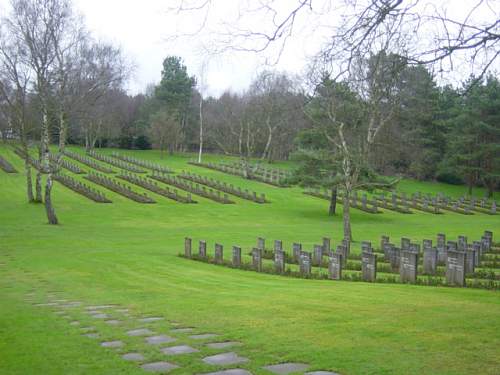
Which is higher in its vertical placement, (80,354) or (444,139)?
(444,139)

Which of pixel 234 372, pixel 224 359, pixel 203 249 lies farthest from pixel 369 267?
pixel 234 372

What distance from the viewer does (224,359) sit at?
5.95 m

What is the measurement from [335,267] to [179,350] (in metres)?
9.75

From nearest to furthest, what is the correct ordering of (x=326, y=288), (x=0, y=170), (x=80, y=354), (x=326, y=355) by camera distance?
(x=326, y=355)
(x=80, y=354)
(x=326, y=288)
(x=0, y=170)

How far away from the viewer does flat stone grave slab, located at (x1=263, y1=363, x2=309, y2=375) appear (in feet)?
18.0

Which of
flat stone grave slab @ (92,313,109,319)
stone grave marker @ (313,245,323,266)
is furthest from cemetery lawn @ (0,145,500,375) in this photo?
stone grave marker @ (313,245,323,266)

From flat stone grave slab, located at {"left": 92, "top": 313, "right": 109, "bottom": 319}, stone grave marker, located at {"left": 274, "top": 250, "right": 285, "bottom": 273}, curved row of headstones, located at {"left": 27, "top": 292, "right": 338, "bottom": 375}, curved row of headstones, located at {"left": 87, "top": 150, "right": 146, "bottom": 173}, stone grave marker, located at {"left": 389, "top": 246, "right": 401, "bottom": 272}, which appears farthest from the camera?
curved row of headstones, located at {"left": 87, "top": 150, "right": 146, "bottom": 173}

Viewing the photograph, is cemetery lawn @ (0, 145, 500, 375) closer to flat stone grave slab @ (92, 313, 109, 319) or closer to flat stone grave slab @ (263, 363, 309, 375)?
Result: flat stone grave slab @ (263, 363, 309, 375)

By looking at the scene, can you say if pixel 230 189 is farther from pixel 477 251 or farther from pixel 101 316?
pixel 101 316

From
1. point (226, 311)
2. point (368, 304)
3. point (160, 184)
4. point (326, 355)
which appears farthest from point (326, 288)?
point (160, 184)

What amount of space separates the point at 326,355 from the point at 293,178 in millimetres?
36142

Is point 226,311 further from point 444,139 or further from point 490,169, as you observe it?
point 444,139

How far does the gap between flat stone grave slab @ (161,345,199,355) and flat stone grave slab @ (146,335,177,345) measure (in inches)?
13.7

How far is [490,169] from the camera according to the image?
65.2 meters
